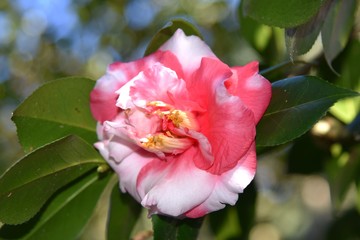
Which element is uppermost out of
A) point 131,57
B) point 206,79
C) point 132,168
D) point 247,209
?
point 206,79

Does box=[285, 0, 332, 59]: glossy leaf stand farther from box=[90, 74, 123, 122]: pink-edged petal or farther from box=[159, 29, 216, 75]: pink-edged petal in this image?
box=[90, 74, 123, 122]: pink-edged petal

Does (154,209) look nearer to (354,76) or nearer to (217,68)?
(217,68)

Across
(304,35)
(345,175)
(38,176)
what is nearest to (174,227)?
(38,176)

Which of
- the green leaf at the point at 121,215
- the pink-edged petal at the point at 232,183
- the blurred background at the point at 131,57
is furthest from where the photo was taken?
the blurred background at the point at 131,57

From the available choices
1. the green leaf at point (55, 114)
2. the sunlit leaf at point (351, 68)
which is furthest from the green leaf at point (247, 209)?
the green leaf at point (55, 114)

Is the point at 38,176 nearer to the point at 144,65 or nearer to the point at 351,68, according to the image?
the point at 144,65

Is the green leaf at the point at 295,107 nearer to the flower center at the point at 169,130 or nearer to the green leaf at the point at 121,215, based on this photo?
the flower center at the point at 169,130
